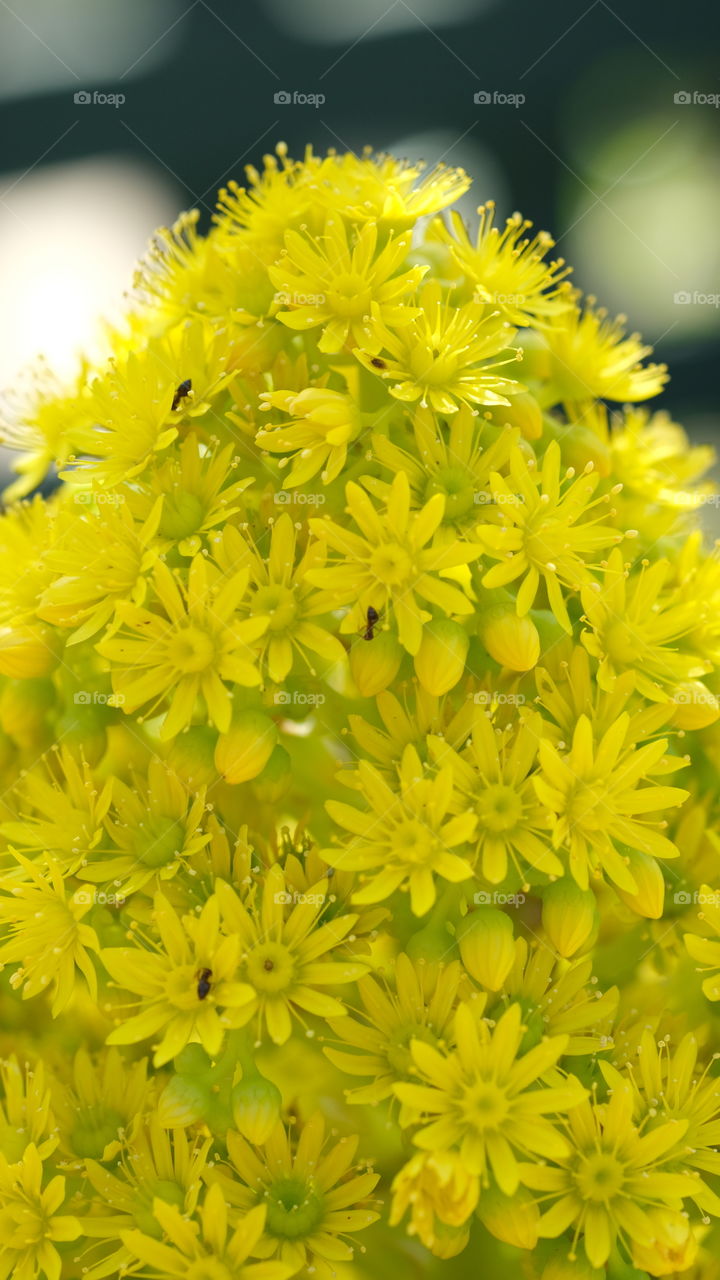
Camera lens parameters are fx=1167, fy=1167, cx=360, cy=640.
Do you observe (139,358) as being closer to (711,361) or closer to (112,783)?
(112,783)

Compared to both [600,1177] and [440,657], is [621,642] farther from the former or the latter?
[600,1177]

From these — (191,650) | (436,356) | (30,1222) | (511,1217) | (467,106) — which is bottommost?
(30,1222)

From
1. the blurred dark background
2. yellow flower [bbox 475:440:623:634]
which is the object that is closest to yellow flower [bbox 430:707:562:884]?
yellow flower [bbox 475:440:623:634]

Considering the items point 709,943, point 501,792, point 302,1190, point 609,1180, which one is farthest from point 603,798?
point 302,1190

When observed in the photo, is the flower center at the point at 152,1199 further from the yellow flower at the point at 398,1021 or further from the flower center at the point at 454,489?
the flower center at the point at 454,489

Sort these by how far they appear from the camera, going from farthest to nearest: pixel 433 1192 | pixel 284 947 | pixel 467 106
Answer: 1. pixel 467 106
2. pixel 284 947
3. pixel 433 1192
